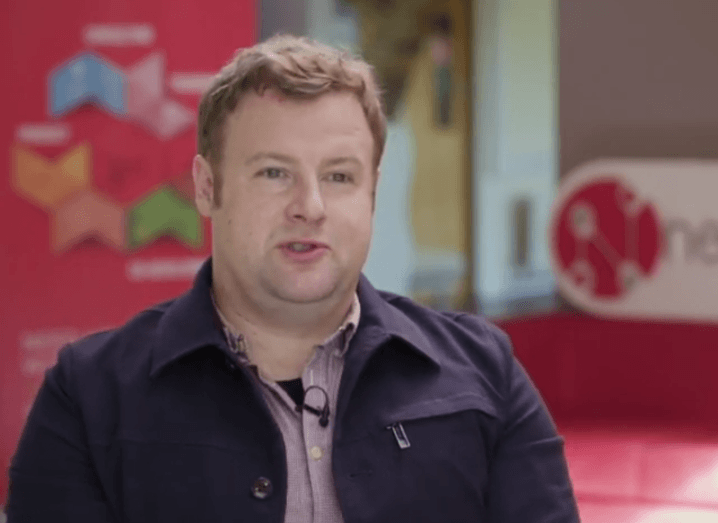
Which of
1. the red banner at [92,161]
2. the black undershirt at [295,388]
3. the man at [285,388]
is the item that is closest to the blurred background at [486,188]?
the red banner at [92,161]

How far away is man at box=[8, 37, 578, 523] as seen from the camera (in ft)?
5.11

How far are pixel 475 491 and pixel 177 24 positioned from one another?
91.8 inches

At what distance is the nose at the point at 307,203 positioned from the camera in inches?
62.3

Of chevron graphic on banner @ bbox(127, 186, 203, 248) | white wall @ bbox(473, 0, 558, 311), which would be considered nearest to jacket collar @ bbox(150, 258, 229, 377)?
chevron graphic on banner @ bbox(127, 186, 203, 248)

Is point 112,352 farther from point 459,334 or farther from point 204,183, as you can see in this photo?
point 459,334

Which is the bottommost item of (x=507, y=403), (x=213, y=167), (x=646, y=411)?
(x=646, y=411)

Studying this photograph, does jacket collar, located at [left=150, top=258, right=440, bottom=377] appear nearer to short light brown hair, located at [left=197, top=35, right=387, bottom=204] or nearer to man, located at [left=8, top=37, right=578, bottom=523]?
man, located at [left=8, top=37, right=578, bottom=523]

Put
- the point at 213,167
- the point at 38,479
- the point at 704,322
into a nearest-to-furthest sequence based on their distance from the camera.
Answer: the point at 38,479, the point at 213,167, the point at 704,322

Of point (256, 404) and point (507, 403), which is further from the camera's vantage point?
point (507, 403)

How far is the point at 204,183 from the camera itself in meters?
1.72

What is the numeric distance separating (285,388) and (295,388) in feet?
0.05

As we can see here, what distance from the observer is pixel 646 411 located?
3.86 meters

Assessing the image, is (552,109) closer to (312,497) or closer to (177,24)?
(177,24)

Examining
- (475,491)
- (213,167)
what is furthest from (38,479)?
(475,491)
